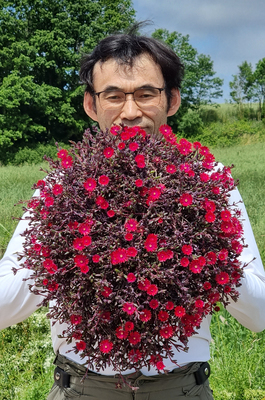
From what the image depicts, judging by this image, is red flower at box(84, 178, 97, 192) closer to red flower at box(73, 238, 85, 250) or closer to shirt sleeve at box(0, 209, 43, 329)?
red flower at box(73, 238, 85, 250)

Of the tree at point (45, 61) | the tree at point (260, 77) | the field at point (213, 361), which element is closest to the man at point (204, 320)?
the field at point (213, 361)

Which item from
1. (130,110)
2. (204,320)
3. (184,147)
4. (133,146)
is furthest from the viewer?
(130,110)

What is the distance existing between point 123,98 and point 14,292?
3.75ft

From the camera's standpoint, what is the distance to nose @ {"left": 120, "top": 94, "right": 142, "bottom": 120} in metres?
2.12

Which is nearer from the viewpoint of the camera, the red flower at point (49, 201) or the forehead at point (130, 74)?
the red flower at point (49, 201)

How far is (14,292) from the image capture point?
180cm

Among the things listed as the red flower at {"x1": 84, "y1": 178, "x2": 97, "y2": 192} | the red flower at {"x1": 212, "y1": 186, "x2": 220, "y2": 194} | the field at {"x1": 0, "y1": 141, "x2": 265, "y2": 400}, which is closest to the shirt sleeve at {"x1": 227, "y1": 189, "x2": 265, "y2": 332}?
the red flower at {"x1": 212, "y1": 186, "x2": 220, "y2": 194}

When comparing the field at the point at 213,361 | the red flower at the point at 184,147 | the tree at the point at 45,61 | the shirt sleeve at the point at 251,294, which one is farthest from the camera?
the tree at the point at 45,61

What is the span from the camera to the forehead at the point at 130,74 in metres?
2.15

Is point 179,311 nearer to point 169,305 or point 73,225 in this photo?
point 169,305

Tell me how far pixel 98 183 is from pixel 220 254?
0.52 m

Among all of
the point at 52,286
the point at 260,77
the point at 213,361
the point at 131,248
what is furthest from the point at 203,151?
the point at 260,77

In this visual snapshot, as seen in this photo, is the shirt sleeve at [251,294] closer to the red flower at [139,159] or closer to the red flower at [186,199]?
the red flower at [186,199]

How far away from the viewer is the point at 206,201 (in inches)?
58.2
